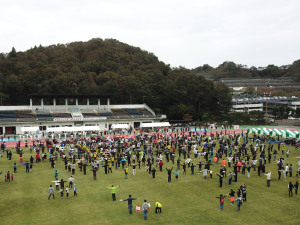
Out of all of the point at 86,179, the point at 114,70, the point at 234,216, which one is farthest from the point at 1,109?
the point at 234,216

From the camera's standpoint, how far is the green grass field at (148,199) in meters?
14.1

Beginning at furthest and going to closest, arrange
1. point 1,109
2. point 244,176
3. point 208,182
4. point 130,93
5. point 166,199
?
1. point 130,93
2. point 1,109
3. point 244,176
4. point 208,182
5. point 166,199

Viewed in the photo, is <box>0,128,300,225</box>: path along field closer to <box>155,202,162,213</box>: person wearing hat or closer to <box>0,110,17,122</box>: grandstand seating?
<box>155,202,162,213</box>: person wearing hat

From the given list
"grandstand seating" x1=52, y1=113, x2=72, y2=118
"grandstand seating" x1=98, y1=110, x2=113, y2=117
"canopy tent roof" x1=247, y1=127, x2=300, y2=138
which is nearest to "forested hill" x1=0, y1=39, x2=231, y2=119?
"grandstand seating" x1=98, y1=110, x2=113, y2=117

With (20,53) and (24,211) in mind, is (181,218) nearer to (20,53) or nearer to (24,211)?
(24,211)

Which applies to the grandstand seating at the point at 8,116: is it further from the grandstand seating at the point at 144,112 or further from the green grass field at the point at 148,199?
the green grass field at the point at 148,199

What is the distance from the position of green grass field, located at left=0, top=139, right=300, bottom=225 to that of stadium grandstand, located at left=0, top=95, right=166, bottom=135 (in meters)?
27.7

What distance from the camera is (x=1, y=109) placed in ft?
187

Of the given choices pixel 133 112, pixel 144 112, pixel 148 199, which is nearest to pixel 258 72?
pixel 144 112

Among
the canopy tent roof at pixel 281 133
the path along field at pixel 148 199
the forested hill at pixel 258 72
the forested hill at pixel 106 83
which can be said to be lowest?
the path along field at pixel 148 199

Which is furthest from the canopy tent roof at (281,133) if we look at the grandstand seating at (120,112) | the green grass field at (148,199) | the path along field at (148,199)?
the grandstand seating at (120,112)

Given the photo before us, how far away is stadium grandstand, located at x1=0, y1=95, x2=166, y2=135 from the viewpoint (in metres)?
51.5

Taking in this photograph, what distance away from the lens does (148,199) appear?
1694 cm

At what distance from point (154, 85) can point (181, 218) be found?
65660 millimetres
